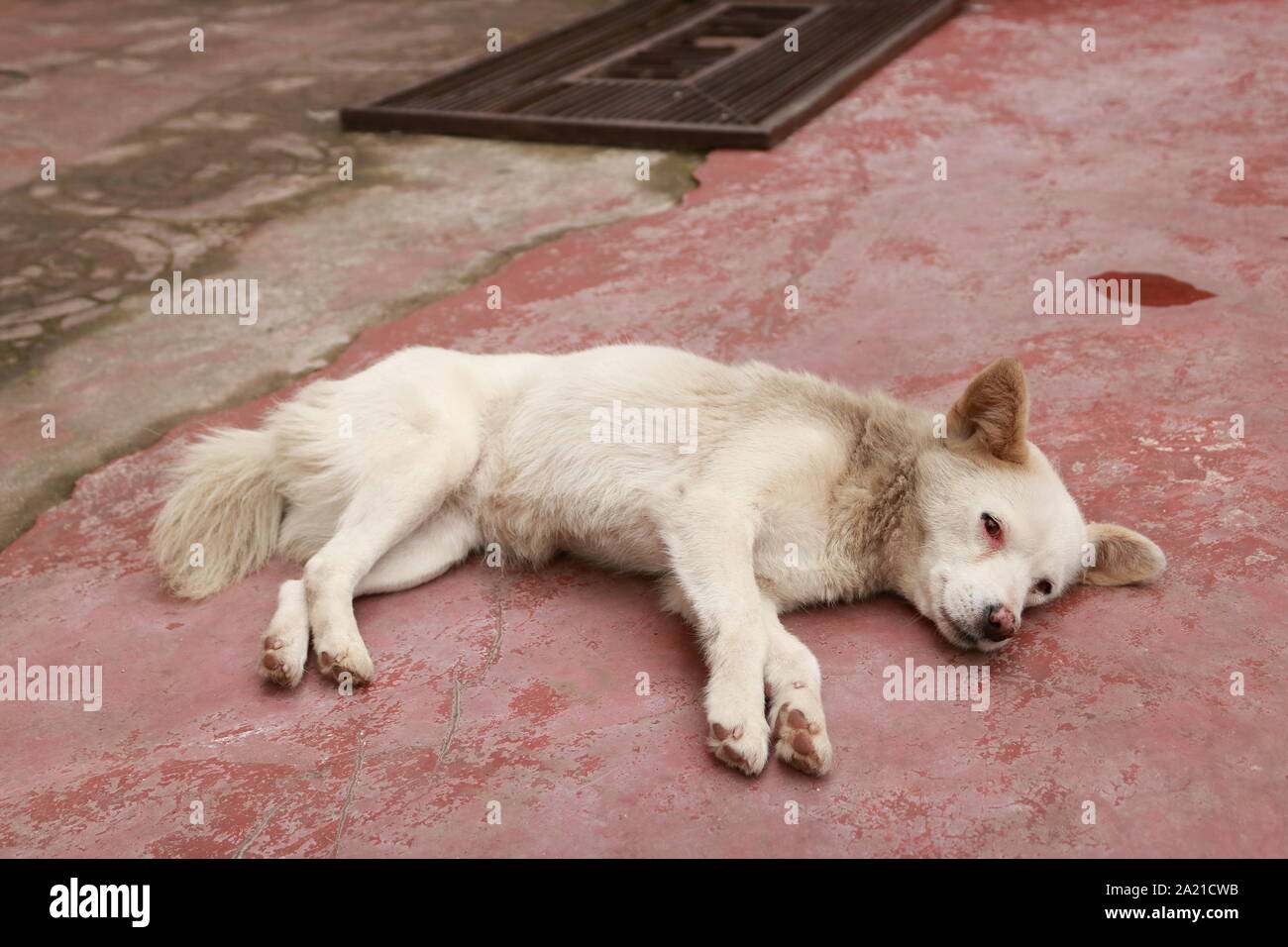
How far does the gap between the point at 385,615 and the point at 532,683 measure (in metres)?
0.57

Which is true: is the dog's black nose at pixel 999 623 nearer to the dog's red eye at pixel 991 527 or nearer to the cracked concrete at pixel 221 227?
the dog's red eye at pixel 991 527

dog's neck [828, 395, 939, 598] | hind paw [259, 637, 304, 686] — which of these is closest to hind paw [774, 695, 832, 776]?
dog's neck [828, 395, 939, 598]

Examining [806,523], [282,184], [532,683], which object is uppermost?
[282,184]

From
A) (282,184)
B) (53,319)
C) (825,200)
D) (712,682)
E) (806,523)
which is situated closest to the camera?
(712,682)

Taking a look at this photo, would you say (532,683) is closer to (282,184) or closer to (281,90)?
(282,184)

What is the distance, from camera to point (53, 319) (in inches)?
198

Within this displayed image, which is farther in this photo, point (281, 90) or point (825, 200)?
point (281, 90)

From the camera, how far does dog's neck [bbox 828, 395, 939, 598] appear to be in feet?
10.7

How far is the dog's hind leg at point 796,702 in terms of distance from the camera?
8.64 feet

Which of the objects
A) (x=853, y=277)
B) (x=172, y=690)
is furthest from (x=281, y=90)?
(x=172, y=690)

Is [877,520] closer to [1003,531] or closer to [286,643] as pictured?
[1003,531]

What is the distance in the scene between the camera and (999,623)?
294 centimetres

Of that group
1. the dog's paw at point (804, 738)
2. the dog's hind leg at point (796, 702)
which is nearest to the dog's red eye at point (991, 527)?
the dog's hind leg at point (796, 702)

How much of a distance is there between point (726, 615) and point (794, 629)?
0.30 metres
